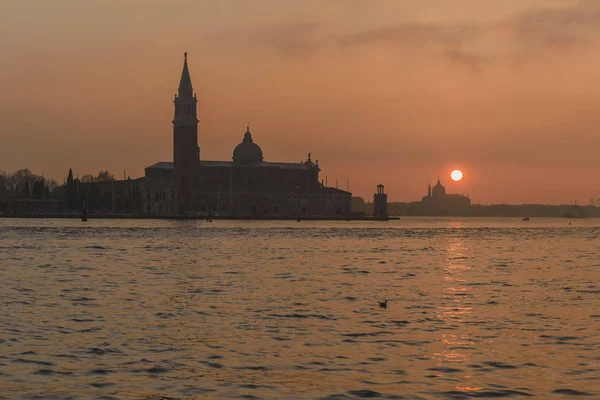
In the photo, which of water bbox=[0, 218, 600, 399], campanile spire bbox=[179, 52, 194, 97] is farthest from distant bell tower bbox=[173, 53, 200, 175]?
water bbox=[0, 218, 600, 399]

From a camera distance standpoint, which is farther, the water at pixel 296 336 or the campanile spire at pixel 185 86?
the campanile spire at pixel 185 86

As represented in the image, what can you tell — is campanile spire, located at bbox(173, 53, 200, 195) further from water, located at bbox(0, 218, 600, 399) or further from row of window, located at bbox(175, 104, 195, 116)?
water, located at bbox(0, 218, 600, 399)

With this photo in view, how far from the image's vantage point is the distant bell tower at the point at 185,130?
194 m

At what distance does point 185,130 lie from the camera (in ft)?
639

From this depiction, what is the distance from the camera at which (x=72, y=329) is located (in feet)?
64.8

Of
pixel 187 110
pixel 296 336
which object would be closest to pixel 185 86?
pixel 187 110

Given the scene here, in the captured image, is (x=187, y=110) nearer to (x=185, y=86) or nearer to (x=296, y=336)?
(x=185, y=86)

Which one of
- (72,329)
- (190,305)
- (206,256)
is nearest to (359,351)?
(72,329)

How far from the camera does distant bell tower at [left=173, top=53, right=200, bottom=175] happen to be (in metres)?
194

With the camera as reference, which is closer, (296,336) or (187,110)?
(296,336)

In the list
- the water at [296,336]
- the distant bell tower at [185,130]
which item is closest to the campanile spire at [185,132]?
the distant bell tower at [185,130]

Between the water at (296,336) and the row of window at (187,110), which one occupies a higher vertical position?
the row of window at (187,110)

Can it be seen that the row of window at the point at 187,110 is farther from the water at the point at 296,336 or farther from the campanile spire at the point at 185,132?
the water at the point at 296,336

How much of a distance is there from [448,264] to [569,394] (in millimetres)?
31483
